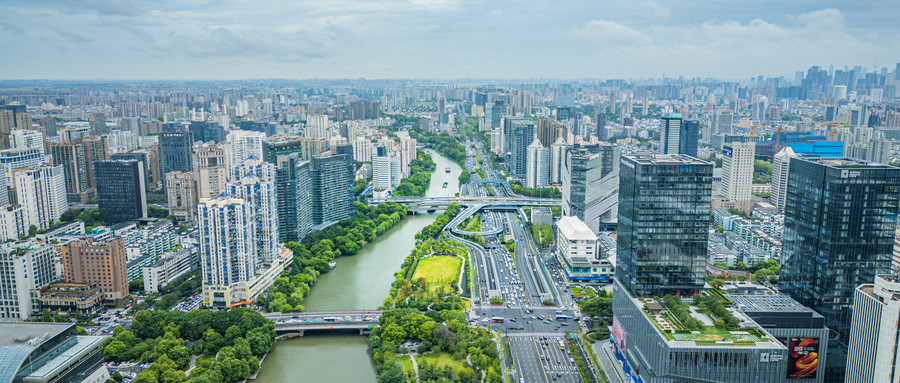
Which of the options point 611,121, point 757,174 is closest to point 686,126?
point 757,174

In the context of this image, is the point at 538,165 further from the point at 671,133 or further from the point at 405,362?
the point at 405,362

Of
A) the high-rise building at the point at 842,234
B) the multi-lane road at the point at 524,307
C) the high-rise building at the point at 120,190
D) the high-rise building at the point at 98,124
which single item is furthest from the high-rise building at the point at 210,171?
the high-rise building at the point at 98,124

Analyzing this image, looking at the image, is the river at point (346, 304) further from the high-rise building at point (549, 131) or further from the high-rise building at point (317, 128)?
the high-rise building at point (317, 128)

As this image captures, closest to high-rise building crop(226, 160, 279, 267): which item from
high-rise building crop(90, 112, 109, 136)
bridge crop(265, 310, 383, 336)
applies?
bridge crop(265, 310, 383, 336)

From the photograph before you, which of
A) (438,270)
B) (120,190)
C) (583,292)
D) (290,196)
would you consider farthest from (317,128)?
(583,292)

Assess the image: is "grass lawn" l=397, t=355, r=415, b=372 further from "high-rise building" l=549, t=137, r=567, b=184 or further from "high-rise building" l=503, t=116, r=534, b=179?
"high-rise building" l=503, t=116, r=534, b=179
